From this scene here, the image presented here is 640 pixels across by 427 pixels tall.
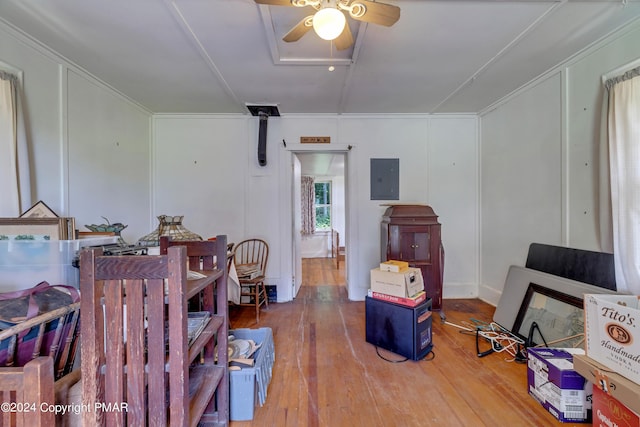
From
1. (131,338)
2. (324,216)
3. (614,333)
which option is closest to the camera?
(131,338)

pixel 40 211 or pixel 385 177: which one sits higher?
pixel 385 177

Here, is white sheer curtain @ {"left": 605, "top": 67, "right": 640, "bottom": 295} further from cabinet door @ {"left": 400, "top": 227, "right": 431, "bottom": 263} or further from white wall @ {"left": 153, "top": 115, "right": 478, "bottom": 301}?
white wall @ {"left": 153, "top": 115, "right": 478, "bottom": 301}

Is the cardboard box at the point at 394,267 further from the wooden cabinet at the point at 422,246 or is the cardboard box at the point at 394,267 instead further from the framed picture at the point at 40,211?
the framed picture at the point at 40,211

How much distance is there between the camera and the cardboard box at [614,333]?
3.97 feet

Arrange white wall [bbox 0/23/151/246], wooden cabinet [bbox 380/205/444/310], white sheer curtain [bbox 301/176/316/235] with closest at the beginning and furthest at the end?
white wall [bbox 0/23/151/246]
wooden cabinet [bbox 380/205/444/310]
white sheer curtain [bbox 301/176/316/235]

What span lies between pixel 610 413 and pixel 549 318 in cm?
96

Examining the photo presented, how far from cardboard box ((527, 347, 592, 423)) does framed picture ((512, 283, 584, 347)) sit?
18.4 inches

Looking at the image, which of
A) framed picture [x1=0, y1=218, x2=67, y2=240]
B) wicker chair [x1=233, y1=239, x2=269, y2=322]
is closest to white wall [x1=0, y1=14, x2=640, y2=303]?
wicker chair [x1=233, y1=239, x2=269, y2=322]

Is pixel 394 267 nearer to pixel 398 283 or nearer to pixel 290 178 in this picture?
pixel 398 283

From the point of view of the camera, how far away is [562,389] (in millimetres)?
1473

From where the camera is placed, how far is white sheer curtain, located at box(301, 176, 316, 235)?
655cm

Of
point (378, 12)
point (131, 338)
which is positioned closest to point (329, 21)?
point (378, 12)

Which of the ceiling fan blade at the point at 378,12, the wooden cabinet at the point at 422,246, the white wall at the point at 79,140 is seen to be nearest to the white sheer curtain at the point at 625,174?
the wooden cabinet at the point at 422,246

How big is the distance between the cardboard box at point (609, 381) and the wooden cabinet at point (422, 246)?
4.80ft
